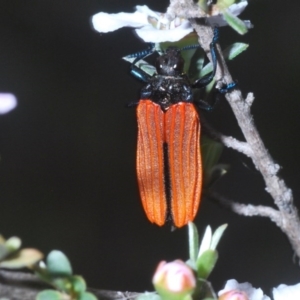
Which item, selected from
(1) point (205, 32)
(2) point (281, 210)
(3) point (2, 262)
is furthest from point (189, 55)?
(3) point (2, 262)

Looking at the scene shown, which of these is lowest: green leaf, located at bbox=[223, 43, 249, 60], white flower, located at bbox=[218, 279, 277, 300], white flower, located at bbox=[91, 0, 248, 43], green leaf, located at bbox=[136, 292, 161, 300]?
white flower, located at bbox=[218, 279, 277, 300]

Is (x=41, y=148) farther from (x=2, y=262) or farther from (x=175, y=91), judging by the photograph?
(x=2, y=262)

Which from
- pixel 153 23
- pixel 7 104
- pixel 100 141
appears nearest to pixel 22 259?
pixel 7 104

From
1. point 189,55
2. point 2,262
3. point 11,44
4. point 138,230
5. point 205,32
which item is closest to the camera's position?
point 2,262

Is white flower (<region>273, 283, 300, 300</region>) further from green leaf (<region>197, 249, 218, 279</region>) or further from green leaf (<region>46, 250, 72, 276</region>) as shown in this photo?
green leaf (<region>46, 250, 72, 276</region>)

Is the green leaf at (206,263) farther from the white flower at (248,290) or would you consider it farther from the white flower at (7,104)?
the white flower at (7,104)

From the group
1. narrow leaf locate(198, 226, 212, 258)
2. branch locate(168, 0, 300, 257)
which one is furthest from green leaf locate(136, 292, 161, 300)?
branch locate(168, 0, 300, 257)
